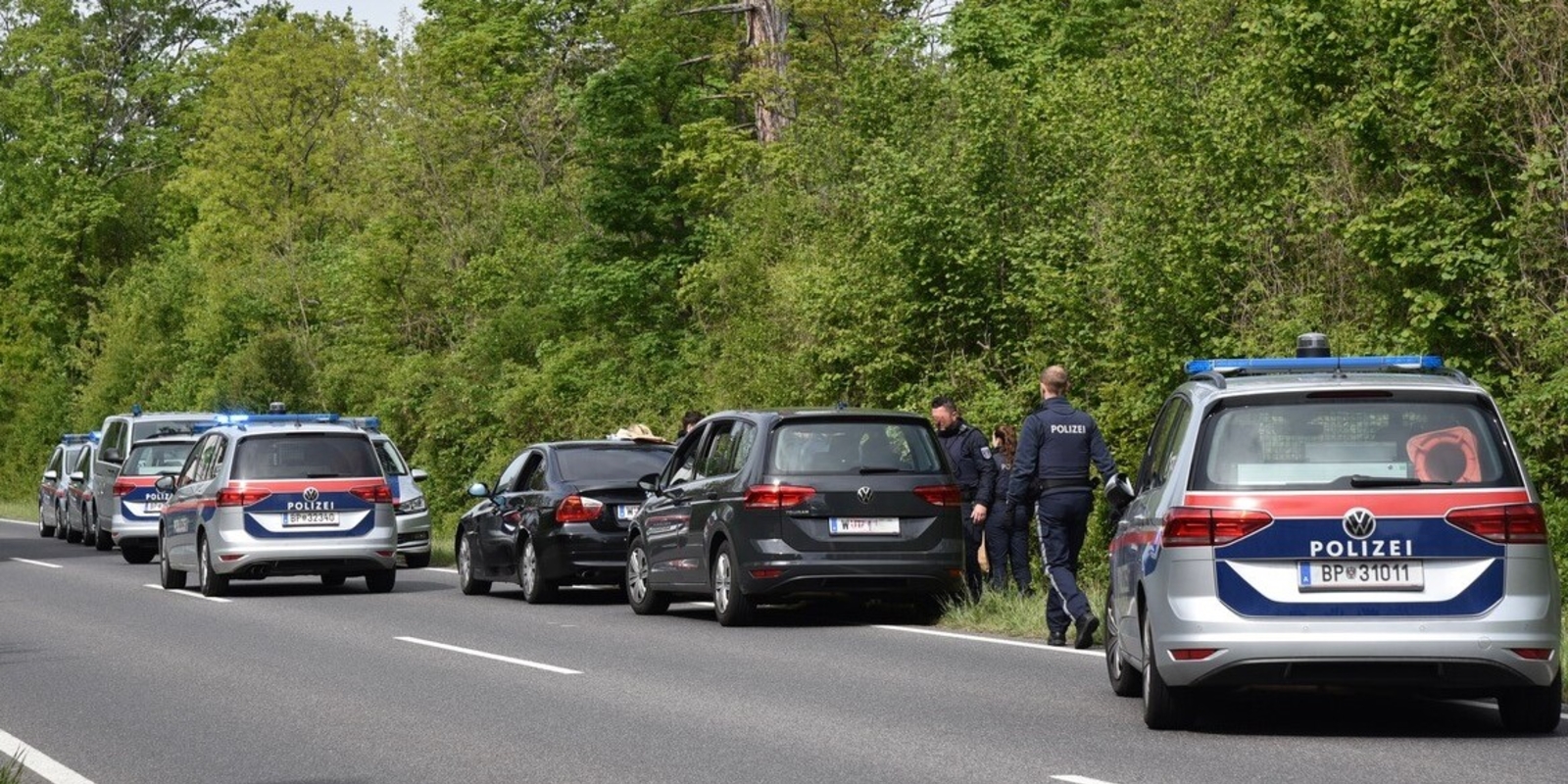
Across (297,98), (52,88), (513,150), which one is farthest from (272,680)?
(52,88)

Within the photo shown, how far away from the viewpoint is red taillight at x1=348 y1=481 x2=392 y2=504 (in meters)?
23.6

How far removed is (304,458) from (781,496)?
7.43 meters

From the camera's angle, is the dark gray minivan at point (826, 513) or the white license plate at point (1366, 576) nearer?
the white license plate at point (1366, 576)

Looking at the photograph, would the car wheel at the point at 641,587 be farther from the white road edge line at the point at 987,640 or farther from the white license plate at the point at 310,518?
the white license plate at the point at 310,518

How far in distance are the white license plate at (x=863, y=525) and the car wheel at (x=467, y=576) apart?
20.8 ft

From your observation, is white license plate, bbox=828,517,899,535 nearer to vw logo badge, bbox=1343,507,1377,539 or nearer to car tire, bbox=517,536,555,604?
car tire, bbox=517,536,555,604

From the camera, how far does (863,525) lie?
1816cm

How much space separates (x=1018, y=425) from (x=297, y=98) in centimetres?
4672

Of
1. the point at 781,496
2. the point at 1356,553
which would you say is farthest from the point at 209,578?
the point at 1356,553

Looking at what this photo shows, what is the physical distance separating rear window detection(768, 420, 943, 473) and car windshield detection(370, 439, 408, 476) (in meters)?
13.7

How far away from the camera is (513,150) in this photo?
4841 cm

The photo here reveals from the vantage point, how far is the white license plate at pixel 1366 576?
1044 cm

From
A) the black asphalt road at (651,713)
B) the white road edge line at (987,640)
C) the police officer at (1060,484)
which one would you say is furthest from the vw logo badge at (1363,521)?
the police officer at (1060,484)

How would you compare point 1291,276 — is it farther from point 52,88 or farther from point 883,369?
point 52,88
